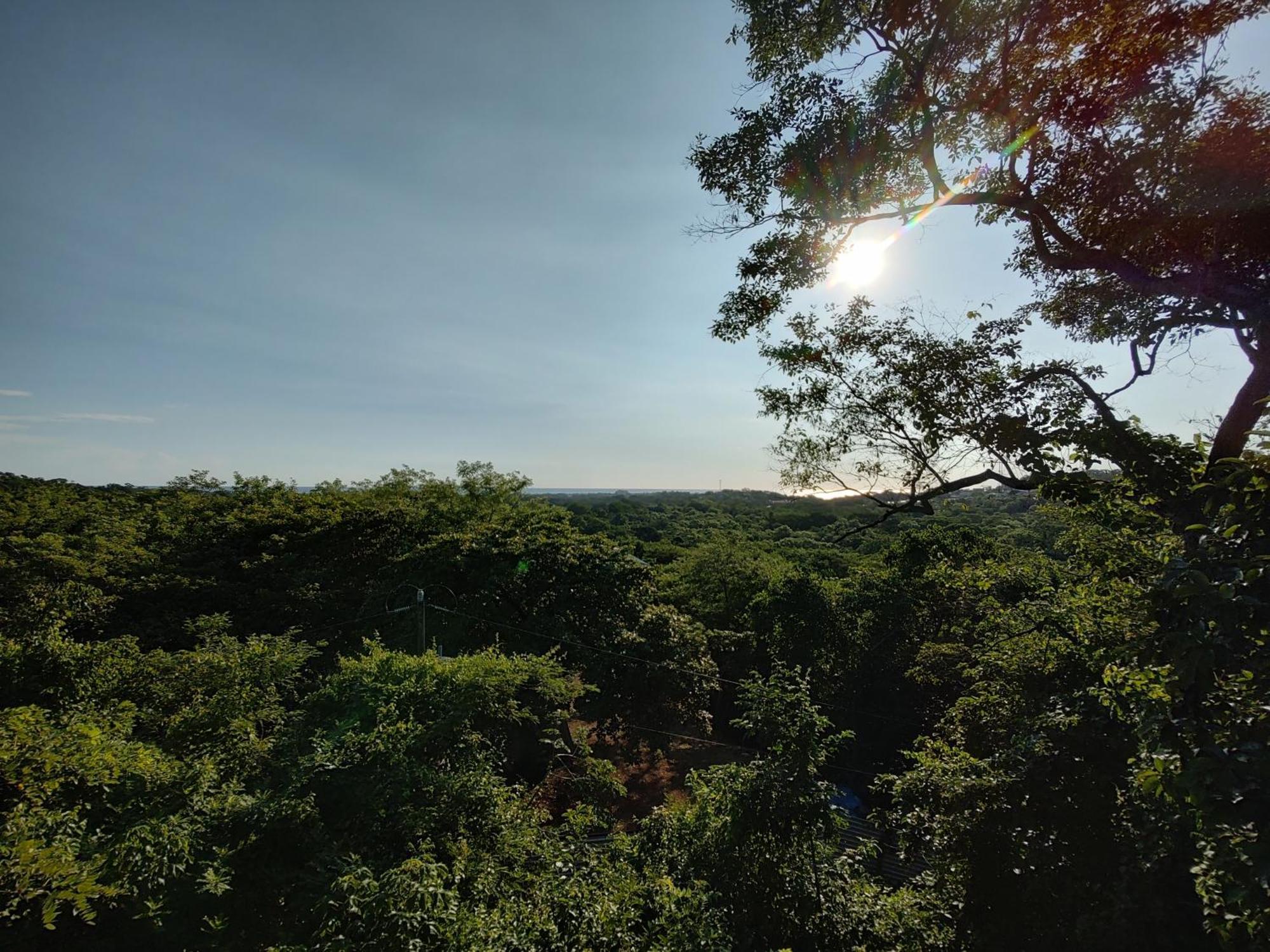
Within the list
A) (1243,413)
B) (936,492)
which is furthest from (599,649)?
(1243,413)

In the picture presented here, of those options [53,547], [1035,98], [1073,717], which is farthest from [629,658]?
[53,547]

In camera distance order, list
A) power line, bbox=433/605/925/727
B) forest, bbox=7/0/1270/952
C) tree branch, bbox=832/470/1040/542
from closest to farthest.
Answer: forest, bbox=7/0/1270/952 → tree branch, bbox=832/470/1040/542 → power line, bbox=433/605/925/727

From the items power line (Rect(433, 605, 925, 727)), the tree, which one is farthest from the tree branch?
power line (Rect(433, 605, 925, 727))

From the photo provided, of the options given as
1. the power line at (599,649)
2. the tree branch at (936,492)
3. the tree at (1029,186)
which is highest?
the tree at (1029,186)

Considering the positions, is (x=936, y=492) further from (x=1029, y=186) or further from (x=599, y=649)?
(x=599, y=649)

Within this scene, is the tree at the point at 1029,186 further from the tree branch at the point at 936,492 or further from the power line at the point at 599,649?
the power line at the point at 599,649

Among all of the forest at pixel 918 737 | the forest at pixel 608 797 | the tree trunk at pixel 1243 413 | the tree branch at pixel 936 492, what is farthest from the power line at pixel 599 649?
the tree trunk at pixel 1243 413

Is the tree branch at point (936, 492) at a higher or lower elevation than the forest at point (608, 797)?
higher

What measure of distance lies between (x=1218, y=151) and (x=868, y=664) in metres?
14.0

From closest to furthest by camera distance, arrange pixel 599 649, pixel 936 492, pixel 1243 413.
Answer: pixel 1243 413 < pixel 936 492 < pixel 599 649

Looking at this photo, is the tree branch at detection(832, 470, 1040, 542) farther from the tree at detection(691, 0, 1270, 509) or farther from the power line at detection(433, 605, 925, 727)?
the power line at detection(433, 605, 925, 727)

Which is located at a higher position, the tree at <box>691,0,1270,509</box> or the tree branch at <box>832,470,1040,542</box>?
the tree at <box>691,0,1270,509</box>

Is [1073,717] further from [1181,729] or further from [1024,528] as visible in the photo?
[1024,528]

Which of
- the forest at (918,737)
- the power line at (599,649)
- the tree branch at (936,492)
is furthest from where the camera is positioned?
the power line at (599,649)
